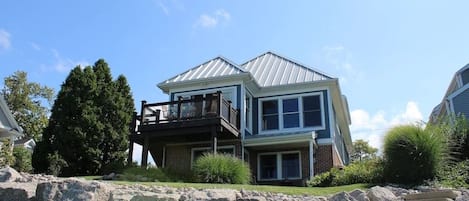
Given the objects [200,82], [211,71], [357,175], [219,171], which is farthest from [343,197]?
[211,71]

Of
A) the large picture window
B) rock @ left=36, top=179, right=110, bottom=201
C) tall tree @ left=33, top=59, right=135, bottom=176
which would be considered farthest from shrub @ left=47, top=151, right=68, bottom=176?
rock @ left=36, top=179, right=110, bottom=201

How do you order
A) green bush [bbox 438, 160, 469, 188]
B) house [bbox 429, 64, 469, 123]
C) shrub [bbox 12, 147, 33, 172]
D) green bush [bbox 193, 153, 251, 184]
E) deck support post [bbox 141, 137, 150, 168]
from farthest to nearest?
shrub [bbox 12, 147, 33, 172] → house [bbox 429, 64, 469, 123] → deck support post [bbox 141, 137, 150, 168] → green bush [bbox 193, 153, 251, 184] → green bush [bbox 438, 160, 469, 188]

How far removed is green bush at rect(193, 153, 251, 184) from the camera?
12516 mm

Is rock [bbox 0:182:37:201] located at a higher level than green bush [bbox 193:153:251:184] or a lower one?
lower

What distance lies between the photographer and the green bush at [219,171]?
12.5 meters

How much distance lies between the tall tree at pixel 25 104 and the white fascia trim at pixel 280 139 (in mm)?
22631

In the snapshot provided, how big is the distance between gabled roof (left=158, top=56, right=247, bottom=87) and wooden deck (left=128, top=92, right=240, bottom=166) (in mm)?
1668

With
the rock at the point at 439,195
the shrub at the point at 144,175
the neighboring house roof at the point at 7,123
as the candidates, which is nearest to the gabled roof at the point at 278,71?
the shrub at the point at 144,175

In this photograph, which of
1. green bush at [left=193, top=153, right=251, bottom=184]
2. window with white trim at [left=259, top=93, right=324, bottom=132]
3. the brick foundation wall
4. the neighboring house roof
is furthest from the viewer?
window with white trim at [left=259, top=93, right=324, bottom=132]

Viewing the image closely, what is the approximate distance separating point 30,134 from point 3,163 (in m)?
18.4

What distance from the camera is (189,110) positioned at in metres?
16.6

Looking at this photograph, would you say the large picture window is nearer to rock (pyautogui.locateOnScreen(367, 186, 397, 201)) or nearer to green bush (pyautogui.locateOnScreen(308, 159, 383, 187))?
green bush (pyautogui.locateOnScreen(308, 159, 383, 187))

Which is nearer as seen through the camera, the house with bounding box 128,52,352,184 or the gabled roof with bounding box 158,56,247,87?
the house with bounding box 128,52,352,184

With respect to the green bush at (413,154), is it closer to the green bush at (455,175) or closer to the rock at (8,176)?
the green bush at (455,175)
